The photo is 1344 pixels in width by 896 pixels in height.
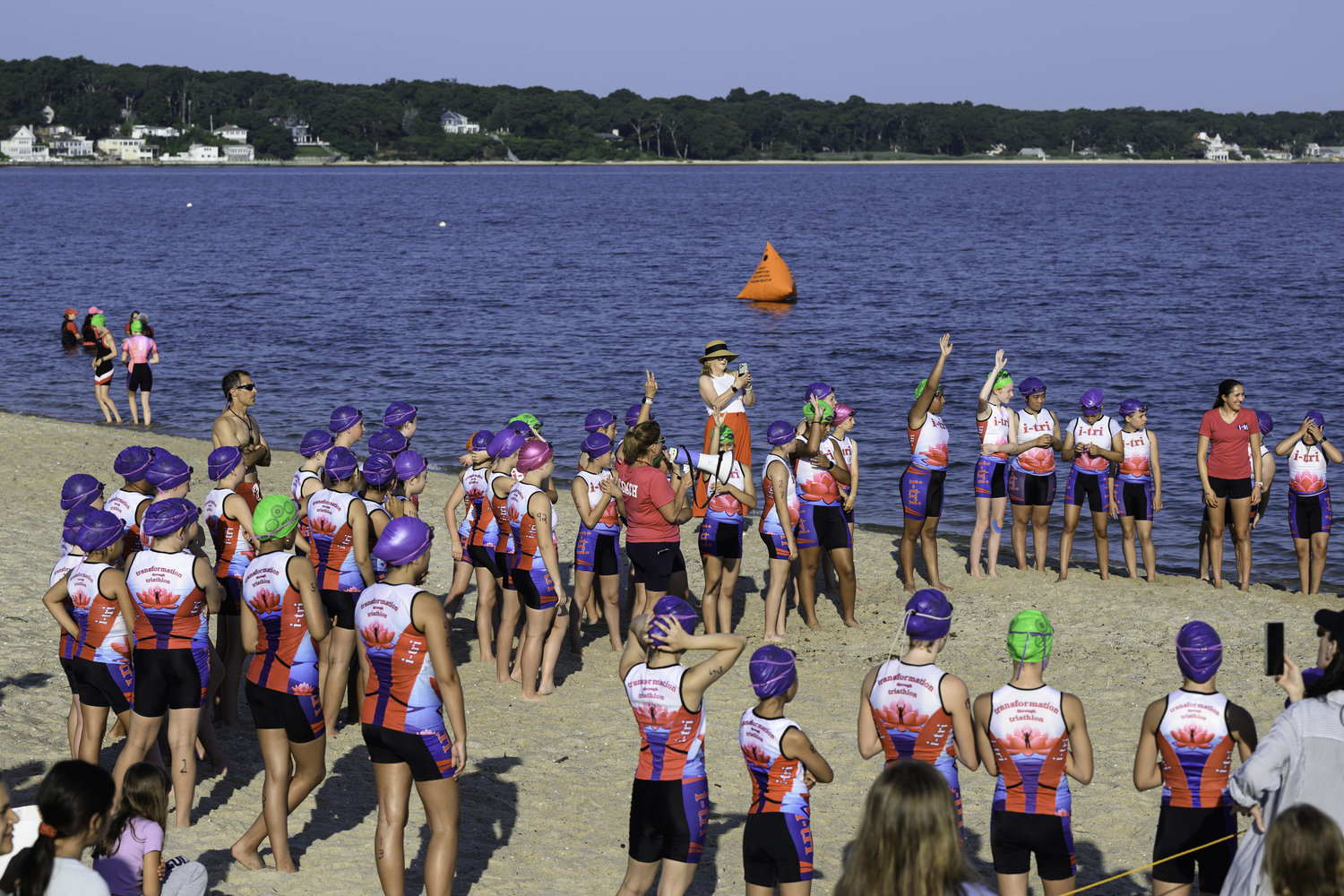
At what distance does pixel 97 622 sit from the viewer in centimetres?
624

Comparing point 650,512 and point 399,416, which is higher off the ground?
point 399,416

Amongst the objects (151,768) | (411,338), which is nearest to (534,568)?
(151,768)

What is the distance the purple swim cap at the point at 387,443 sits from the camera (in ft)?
27.2

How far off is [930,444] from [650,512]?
11.1 ft

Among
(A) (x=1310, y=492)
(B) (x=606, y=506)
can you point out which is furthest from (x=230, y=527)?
(A) (x=1310, y=492)

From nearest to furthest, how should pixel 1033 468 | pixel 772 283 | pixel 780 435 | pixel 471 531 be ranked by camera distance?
pixel 471 531, pixel 780 435, pixel 1033 468, pixel 772 283

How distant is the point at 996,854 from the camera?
204 inches

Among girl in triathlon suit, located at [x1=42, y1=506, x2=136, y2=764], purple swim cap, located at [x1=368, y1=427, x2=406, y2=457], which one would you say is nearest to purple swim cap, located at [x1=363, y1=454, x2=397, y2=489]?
purple swim cap, located at [x1=368, y1=427, x2=406, y2=457]

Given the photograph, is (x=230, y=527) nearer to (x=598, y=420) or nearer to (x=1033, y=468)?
(x=598, y=420)

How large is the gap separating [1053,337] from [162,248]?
44961mm

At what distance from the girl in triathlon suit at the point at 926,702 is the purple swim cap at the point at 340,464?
144 inches

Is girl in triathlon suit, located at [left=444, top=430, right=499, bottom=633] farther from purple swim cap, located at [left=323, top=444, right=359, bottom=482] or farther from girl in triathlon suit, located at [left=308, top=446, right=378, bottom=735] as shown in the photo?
purple swim cap, located at [left=323, top=444, right=359, bottom=482]

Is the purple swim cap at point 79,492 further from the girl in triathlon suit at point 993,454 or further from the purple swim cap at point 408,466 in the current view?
the girl in triathlon suit at point 993,454

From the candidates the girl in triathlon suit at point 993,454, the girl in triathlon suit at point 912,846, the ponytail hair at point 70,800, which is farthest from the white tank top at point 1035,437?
the ponytail hair at point 70,800
